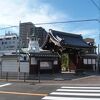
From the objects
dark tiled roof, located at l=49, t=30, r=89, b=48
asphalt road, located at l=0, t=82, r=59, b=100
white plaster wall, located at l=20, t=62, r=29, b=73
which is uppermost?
dark tiled roof, located at l=49, t=30, r=89, b=48

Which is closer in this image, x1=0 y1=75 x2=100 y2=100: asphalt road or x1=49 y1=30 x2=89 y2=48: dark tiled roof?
x1=0 y1=75 x2=100 y2=100: asphalt road

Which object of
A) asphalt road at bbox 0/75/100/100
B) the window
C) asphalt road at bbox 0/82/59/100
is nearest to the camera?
asphalt road at bbox 0/82/59/100

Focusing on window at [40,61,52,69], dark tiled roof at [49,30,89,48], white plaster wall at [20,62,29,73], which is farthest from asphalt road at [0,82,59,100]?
dark tiled roof at [49,30,89,48]

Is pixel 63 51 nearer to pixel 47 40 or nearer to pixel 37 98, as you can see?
pixel 47 40

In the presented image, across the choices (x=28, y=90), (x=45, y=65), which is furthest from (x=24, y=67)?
(x=28, y=90)

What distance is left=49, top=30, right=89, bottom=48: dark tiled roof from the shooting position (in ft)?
111

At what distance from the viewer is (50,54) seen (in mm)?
32906

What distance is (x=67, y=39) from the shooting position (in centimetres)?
3638

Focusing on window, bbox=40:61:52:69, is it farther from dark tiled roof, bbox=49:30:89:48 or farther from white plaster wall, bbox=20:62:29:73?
dark tiled roof, bbox=49:30:89:48

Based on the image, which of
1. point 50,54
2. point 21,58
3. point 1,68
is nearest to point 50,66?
point 50,54

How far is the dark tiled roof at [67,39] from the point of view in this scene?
3384 centimetres

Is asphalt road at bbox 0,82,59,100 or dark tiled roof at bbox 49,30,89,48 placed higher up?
dark tiled roof at bbox 49,30,89,48

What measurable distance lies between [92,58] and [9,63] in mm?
15188

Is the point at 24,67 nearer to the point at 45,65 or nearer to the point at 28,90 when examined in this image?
the point at 45,65
